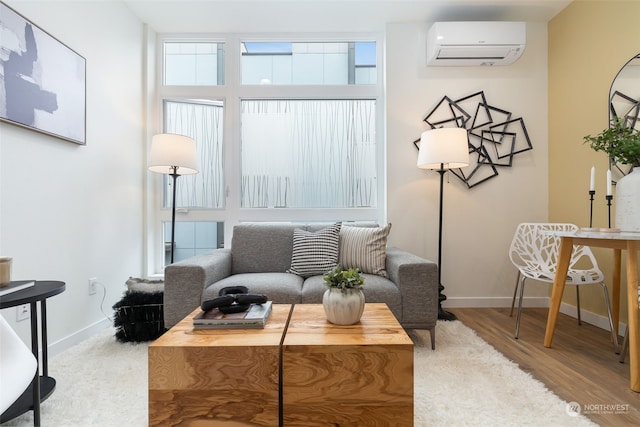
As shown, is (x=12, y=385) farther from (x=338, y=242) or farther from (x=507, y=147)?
(x=507, y=147)

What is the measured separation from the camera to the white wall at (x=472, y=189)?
3117mm

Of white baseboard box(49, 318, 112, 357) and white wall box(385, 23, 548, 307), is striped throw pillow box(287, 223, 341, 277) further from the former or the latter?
white baseboard box(49, 318, 112, 357)

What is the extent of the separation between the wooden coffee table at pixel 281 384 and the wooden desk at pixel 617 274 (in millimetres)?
1242

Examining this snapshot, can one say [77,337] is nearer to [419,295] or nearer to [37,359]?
[37,359]

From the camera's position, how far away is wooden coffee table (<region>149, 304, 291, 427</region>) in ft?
3.66

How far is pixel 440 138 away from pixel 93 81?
2.62 metres

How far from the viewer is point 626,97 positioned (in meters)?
2.35

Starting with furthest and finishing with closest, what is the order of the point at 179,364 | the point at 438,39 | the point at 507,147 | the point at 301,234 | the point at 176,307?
the point at 507,147 < the point at 438,39 < the point at 301,234 < the point at 176,307 < the point at 179,364

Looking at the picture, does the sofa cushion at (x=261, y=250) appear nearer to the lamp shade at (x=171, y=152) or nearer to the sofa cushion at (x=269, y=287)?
the sofa cushion at (x=269, y=287)

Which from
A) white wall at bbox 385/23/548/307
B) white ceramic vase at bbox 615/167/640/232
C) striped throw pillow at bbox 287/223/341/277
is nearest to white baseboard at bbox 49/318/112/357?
striped throw pillow at bbox 287/223/341/277

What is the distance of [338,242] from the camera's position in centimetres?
254

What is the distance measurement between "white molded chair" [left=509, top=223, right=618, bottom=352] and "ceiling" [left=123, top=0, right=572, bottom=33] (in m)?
1.91

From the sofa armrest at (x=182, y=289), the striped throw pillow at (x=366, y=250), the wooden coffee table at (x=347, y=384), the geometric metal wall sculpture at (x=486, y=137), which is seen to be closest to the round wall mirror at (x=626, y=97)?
the geometric metal wall sculpture at (x=486, y=137)

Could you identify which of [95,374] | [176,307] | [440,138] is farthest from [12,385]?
[440,138]
